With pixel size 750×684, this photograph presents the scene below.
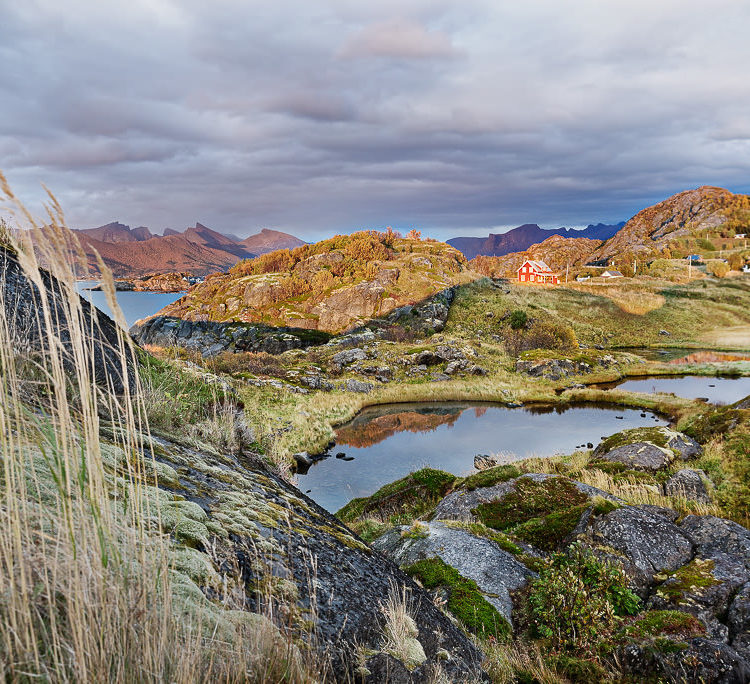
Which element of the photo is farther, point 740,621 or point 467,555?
point 467,555

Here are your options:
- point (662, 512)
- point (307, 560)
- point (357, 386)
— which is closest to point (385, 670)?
point (307, 560)

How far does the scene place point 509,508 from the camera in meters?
13.0

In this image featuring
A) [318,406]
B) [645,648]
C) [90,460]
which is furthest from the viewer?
[318,406]

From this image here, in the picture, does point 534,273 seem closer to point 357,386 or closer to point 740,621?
point 357,386

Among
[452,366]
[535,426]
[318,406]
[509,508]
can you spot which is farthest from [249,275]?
[509,508]

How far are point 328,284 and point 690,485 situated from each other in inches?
3384

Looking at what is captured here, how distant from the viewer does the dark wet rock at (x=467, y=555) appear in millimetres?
8555

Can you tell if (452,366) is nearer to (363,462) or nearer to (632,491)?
(363,462)

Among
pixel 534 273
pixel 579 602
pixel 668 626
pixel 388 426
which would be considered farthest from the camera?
pixel 534 273

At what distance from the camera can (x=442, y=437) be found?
114 ft

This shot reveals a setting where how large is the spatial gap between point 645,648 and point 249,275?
11831 cm

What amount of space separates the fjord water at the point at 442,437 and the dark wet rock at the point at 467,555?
12.4 m

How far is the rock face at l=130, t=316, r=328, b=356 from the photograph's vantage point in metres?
72.1

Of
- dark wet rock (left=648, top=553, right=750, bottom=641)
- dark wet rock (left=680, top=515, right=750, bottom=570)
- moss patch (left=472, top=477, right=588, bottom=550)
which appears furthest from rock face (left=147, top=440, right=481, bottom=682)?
dark wet rock (left=680, top=515, right=750, bottom=570)
